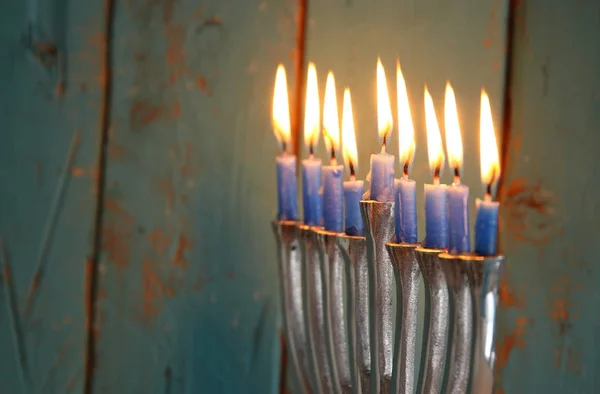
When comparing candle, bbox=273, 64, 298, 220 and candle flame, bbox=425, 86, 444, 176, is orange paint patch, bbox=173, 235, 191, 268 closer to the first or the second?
candle, bbox=273, 64, 298, 220

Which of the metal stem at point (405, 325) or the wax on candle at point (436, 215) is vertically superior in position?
the wax on candle at point (436, 215)

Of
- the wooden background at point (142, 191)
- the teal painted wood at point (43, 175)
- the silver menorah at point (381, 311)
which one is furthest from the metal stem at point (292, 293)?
the teal painted wood at point (43, 175)

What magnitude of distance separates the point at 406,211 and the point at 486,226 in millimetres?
60

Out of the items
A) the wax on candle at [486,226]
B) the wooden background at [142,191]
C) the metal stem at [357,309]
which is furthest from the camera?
the wooden background at [142,191]

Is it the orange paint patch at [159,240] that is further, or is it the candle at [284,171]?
the orange paint patch at [159,240]

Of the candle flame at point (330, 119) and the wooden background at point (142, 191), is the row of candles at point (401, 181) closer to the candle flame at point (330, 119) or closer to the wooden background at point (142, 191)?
the candle flame at point (330, 119)

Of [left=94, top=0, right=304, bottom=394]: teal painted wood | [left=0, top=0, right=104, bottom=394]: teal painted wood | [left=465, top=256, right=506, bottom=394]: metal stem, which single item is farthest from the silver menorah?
[left=0, top=0, right=104, bottom=394]: teal painted wood

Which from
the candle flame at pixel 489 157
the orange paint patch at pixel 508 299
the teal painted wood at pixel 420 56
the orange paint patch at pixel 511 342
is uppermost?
the teal painted wood at pixel 420 56

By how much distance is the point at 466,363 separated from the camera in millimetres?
384

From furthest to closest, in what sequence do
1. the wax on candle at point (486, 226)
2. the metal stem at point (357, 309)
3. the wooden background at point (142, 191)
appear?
the wooden background at point (142, 191), the metal stem at point (357, 309), the wax on candle at point (486, 226)

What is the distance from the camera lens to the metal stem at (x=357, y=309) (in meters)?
0.47

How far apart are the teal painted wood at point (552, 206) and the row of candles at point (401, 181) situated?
8cm

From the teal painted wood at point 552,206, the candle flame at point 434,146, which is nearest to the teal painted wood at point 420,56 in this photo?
the teal painted wood at point 552,206

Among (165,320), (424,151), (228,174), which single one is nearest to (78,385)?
(165,320)
